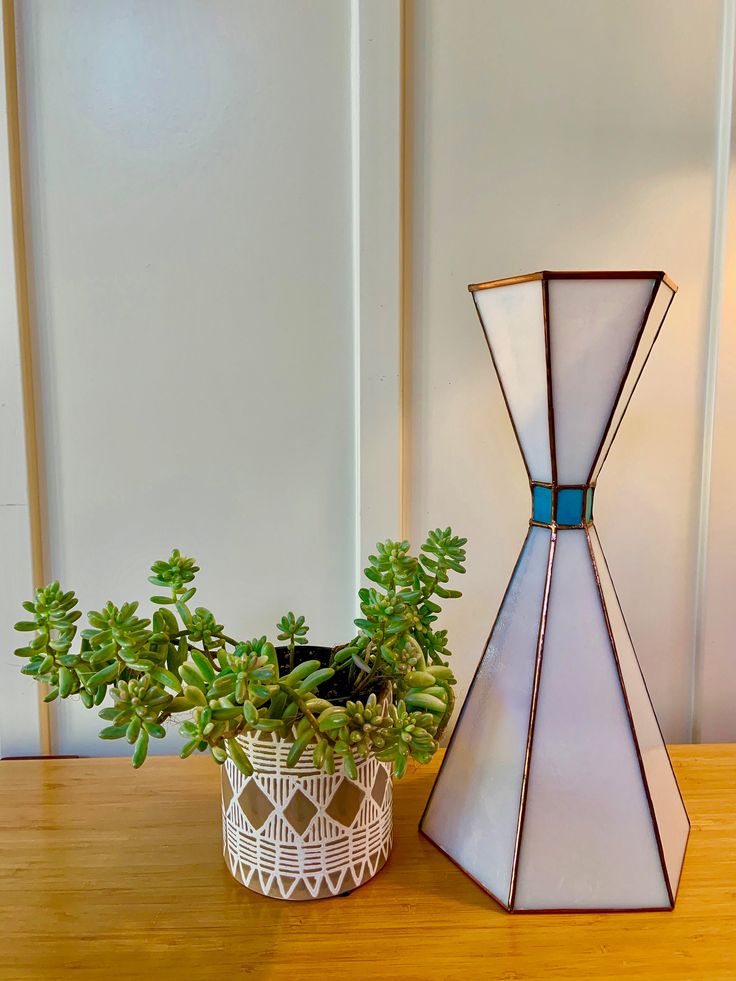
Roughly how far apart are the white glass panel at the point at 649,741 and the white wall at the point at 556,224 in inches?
9.2

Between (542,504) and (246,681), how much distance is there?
0.26 meters

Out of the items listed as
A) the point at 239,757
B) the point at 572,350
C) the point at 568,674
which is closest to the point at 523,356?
the point at 572,350

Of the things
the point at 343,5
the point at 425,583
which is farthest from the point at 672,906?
the point at 343,5

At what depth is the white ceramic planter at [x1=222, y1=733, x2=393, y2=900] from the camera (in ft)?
1.67

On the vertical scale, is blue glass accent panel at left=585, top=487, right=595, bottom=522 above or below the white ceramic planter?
above

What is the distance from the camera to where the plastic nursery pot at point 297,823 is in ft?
1.67

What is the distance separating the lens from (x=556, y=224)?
0.73 m

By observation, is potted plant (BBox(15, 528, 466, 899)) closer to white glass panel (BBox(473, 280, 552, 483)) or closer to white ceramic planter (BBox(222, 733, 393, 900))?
white ceramic planter (BBox(222, 733, 393, 900))

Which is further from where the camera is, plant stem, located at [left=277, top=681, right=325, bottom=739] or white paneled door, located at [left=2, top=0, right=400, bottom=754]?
white paneled door, located at [left=2, top=0, right=400, bottom=754]

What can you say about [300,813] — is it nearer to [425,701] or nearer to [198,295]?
[425,701]

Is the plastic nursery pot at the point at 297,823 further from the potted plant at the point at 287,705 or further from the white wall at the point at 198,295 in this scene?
the white wall at the point at 198,295

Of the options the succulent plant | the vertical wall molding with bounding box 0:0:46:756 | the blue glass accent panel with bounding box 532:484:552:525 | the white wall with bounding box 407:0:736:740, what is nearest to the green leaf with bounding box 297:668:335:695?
the succulent plant

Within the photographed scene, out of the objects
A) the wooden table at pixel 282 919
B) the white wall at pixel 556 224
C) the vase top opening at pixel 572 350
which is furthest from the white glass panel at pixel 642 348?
the wooden table at pixel 282 919

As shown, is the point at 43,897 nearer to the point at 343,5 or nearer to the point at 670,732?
the point at 670,732
